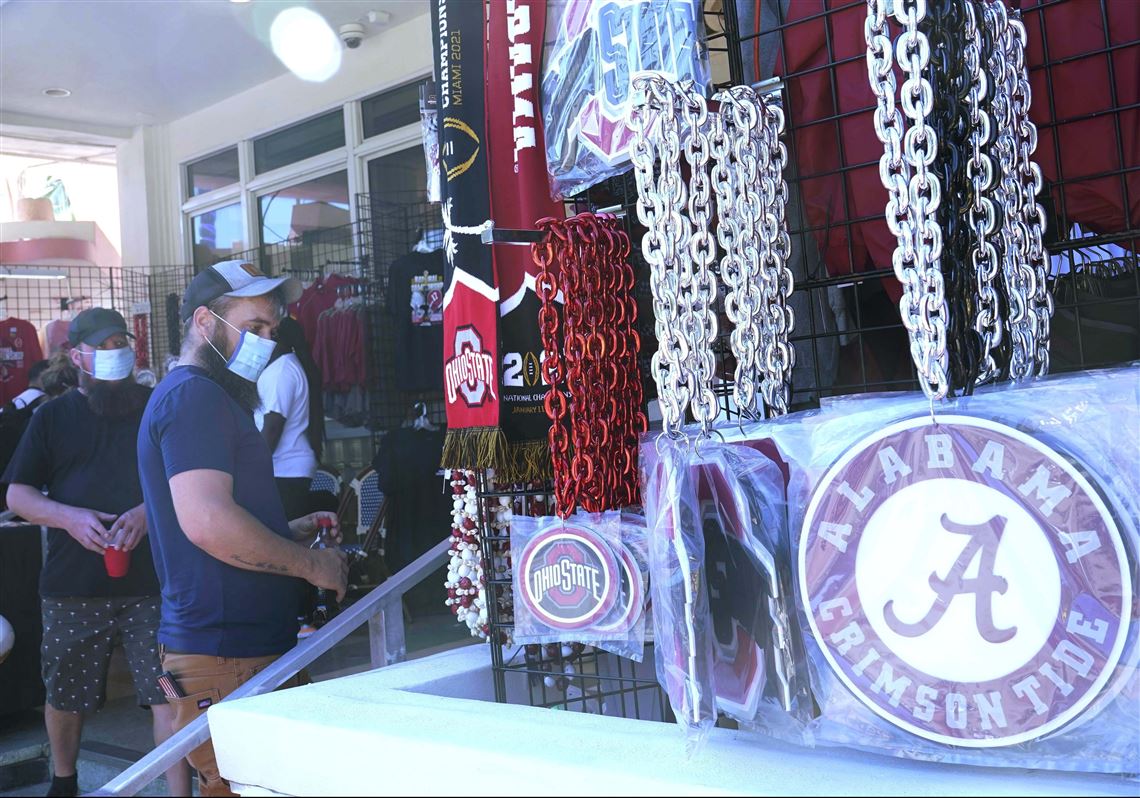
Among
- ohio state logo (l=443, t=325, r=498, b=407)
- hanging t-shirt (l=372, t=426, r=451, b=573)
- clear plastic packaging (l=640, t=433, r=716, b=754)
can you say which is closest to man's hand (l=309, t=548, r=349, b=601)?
ohio state logo (l=443, t=325, r=498, b=407)

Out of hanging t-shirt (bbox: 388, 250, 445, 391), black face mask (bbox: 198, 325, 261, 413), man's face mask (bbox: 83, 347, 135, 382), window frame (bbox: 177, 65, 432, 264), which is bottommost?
black face mask (bbox: 198, 325, 261, 413)

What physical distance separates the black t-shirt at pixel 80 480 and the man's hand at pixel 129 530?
10cm

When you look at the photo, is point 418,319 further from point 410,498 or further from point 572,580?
point 572,580

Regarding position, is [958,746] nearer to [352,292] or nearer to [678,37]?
A: [678,37]

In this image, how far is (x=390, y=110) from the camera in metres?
6.61

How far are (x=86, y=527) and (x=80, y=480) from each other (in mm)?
206

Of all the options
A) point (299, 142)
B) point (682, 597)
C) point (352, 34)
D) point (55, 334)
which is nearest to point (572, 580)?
point (682, 597)

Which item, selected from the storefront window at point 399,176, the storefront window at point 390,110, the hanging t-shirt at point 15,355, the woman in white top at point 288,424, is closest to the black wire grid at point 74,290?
the hanging t-shirt at point 15,355

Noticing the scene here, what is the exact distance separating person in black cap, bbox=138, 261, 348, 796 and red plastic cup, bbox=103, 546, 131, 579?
0.79 meters

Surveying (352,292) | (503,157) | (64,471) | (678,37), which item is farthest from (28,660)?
(678,37)

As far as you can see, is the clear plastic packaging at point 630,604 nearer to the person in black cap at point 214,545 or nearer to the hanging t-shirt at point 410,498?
the person in black cap at point 214,545

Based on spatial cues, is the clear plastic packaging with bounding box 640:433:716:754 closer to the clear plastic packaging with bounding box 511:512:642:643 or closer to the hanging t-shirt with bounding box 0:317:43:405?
the clear plastic packaging with bounding box 511:512:642:643

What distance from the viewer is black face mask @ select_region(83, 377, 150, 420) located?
3.44m

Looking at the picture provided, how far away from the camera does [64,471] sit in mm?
3408
